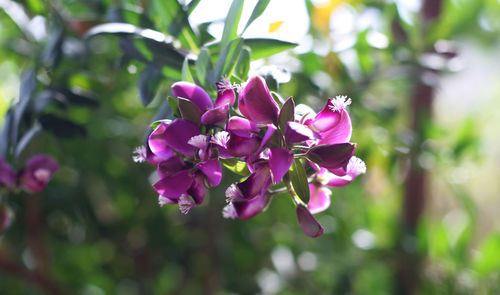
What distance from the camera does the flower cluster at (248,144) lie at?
1.04 ft

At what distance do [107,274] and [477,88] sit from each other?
2.04 metres

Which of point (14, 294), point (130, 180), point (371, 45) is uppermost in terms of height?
point (371, 45)

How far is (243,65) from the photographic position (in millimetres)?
365

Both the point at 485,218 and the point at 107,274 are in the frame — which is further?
the point at 485,218

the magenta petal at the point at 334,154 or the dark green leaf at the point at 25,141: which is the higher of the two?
the magenta petal at the point at 334,154

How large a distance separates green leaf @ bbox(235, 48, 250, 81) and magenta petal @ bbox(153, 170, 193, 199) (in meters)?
0.10

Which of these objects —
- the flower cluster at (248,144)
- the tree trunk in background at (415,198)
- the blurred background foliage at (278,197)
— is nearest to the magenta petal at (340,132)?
the flower cluster at (248,144)

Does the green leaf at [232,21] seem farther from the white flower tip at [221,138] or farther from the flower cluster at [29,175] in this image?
the flower cluster at [29,175]

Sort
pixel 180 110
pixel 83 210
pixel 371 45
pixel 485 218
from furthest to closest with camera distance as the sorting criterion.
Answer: pixel 485 218
pixel 83 210
pixel 371 45
pixel 180 110

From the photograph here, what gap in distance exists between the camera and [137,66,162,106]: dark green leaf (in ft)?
1.40

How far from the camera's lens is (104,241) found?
3.21ft

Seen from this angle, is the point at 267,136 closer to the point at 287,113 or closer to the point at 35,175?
the point at 287,113

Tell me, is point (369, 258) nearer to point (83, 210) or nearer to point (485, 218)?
point (83, 210)

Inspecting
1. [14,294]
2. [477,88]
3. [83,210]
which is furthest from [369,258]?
[477,88]
